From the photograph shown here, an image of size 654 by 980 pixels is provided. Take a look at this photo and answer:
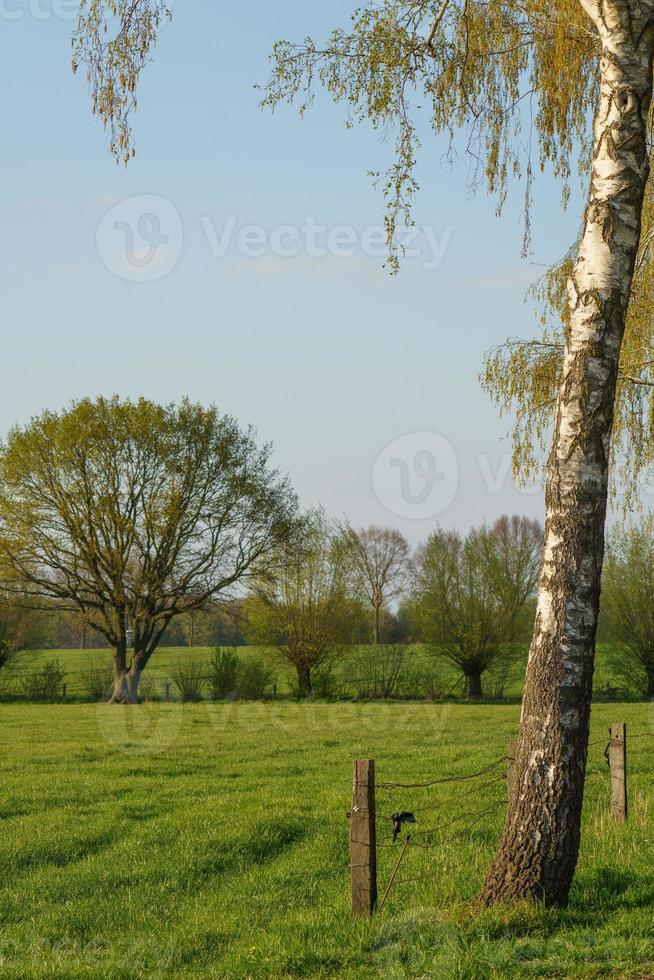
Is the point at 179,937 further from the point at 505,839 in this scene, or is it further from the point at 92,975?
the point at 505,839

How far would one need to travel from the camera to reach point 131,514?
3628cm

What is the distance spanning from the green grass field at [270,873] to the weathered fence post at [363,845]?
201 millimetres

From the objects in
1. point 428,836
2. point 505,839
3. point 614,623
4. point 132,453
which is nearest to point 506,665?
point 614,623

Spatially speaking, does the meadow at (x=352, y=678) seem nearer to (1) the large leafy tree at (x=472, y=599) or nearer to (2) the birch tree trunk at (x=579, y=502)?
(1) the large leafy tree at (x=472, y=599)

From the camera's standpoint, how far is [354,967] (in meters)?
5.86

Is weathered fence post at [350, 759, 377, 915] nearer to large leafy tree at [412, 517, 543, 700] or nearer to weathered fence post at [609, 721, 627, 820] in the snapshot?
weathered fence post at [609, 721, 627, 820]

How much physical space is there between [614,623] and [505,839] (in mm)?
36808

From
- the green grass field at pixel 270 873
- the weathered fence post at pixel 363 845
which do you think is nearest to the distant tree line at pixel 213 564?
the green grass field at pixel 270 873

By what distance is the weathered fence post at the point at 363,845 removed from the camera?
6.90 meters

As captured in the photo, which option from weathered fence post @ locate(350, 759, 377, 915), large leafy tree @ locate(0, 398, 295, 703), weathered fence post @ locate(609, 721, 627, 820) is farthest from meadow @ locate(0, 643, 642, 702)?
weathered fence post @ locate(350, 759, 377, 915)

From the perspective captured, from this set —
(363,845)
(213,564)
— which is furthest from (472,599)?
(363,845)

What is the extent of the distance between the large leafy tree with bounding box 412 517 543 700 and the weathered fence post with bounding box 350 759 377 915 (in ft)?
116

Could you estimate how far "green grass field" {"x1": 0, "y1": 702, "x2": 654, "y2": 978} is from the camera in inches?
237

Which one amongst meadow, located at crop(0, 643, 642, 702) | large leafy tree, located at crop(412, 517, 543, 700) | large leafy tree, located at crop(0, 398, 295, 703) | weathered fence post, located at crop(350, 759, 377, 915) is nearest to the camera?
weathered fence post, located at crop(350, 759, 377, 915)
